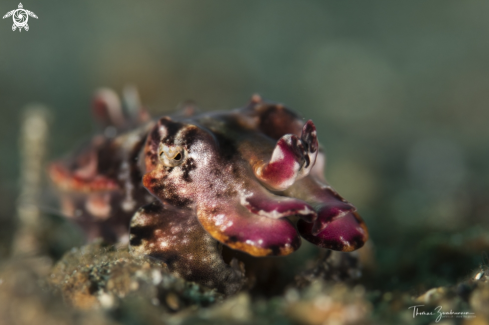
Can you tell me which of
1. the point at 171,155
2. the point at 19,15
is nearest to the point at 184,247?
the point at 171,155

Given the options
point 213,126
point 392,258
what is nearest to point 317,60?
point 392,258

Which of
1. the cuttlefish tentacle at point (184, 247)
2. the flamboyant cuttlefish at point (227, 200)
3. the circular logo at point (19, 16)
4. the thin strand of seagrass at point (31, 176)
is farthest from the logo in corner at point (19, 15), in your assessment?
the cuttlefish tentacle at point (184, 247)

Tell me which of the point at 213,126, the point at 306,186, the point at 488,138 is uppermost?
the point at 488,138

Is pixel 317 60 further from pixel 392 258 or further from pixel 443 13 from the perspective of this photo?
pixel 392 258

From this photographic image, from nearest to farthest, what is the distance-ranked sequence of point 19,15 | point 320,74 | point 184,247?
point 184,247
point 19,15
point 320,74

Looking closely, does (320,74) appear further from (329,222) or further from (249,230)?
(249,230)

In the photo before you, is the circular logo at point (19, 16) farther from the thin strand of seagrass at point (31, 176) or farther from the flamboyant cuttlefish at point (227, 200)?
the flamboyant cuttlefish at point (227, 200)
